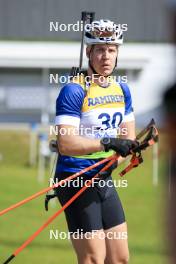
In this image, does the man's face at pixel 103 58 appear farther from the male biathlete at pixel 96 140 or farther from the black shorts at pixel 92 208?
the black shorts at pixel 92 208

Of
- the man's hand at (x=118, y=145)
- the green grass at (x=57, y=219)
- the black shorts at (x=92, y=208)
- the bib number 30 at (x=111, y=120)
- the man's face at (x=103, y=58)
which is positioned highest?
the man's face at (x=103, y=58)

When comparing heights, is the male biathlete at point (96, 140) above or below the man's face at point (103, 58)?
below

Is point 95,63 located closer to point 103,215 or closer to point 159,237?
point 103,215

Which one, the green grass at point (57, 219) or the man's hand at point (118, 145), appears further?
the green grass at point (57, 219)


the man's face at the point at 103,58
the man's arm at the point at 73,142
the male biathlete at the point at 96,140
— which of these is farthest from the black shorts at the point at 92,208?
the man's face at the point at 103,58

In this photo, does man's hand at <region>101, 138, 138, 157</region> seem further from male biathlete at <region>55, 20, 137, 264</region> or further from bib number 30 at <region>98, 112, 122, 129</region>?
bib number 30 at <region>98, 112, 122, 129</region>

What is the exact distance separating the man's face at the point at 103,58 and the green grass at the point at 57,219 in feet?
2.34

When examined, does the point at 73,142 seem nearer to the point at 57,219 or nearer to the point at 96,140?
the point at 96,140

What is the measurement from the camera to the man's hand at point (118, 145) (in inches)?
126

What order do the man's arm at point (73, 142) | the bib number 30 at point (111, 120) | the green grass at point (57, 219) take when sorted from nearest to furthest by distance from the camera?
the man's arm at point (73, 142) < the bib number 30 at point (111, 120) < the green grass at point (57, 219)

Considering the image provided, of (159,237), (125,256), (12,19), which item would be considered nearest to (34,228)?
(159,237)

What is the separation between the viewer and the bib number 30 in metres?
3.31

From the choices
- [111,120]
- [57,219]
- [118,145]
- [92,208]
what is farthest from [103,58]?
[57,219]

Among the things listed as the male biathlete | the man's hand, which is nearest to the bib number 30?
the male biathlete
